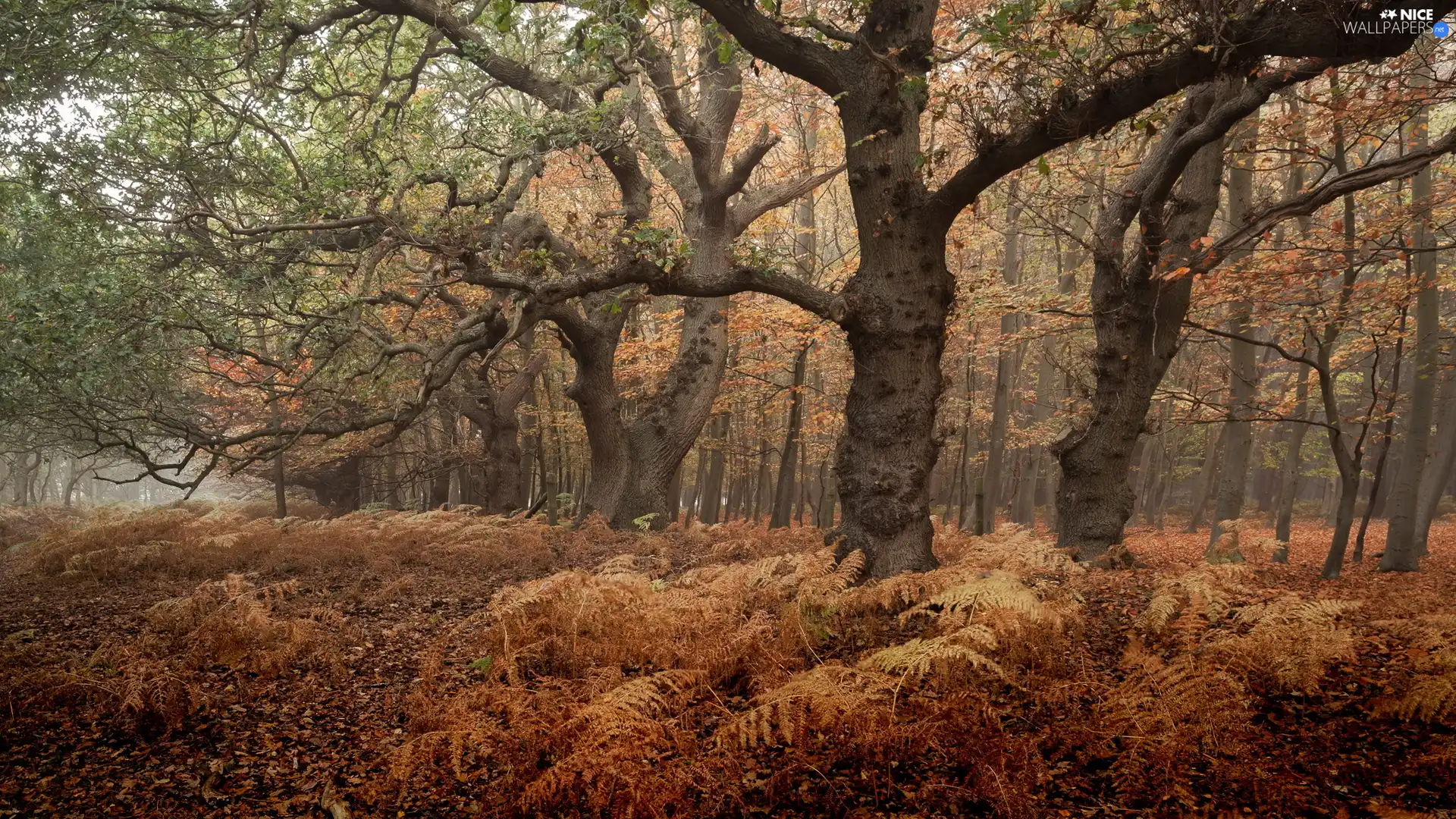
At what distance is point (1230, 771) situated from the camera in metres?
3.00

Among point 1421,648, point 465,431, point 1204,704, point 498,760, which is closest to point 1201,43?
point 1421,648

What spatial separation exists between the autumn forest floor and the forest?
3 centimetres

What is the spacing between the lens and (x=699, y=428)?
1437cm

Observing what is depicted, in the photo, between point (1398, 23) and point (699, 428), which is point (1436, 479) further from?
point (699, 428)

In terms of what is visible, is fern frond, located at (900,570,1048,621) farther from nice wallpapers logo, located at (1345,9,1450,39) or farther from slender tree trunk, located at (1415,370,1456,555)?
slender tree trunk, located at (1415,370,1456,555)

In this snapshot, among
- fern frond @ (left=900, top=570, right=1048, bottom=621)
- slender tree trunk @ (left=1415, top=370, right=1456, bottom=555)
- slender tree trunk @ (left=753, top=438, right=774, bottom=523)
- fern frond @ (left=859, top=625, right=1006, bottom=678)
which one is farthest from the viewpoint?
slender tree trunk @ (left=753, top=438, right=774, bottom=523)

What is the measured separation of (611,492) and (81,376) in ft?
26.3

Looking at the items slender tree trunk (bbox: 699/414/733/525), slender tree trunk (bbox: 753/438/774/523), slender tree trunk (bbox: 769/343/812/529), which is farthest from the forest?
slender tree trunk (bbox: 699/414/733/525)

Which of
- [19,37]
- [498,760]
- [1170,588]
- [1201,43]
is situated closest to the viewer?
[498,760]

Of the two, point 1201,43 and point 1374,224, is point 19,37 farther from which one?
point 1374,224

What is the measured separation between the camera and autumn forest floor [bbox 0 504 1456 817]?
10.3 feet

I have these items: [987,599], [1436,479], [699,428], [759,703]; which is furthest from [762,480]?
[759,703]

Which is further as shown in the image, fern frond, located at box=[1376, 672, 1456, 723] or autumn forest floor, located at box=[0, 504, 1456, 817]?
fern frond, located at box=[1376, 672, 1456, 723]

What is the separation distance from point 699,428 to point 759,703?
10.5m
